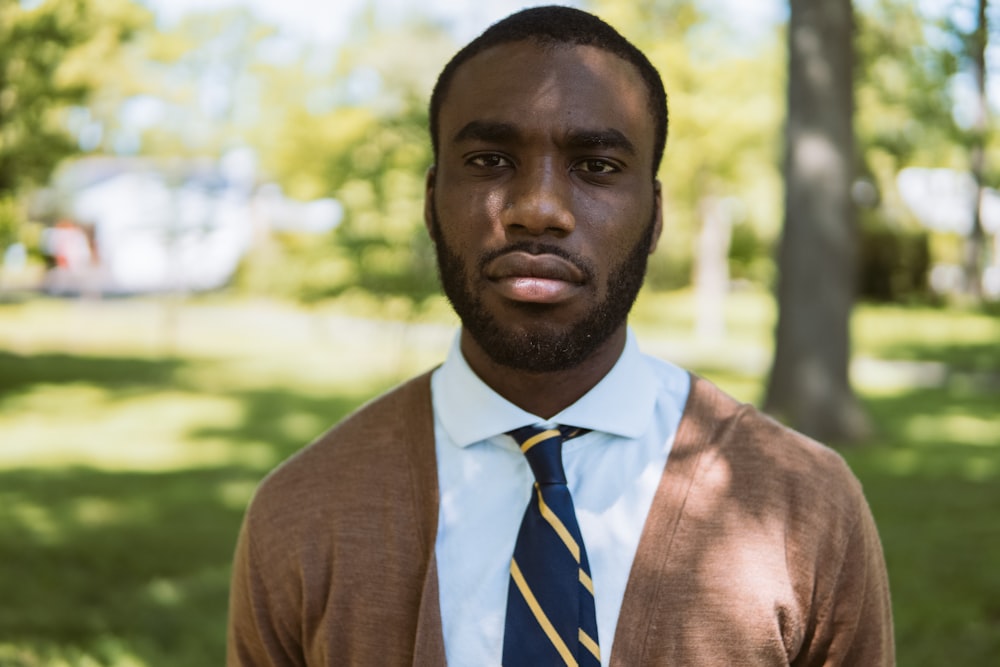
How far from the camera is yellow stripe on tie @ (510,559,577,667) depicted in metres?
1.77

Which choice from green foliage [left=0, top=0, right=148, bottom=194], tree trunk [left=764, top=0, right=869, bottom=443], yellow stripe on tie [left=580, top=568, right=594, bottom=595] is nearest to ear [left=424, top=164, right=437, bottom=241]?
yellow stripe on tie [left=580, top=568, right=594, bottom=595]

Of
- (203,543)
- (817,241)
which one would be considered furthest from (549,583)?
(817,241)

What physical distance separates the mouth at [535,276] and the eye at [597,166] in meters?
0.17

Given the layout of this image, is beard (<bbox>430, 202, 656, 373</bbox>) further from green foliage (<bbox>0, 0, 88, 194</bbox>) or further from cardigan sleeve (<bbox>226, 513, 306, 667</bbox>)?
green foliage (<bbox>0, 0, 88, 194</bbox>)

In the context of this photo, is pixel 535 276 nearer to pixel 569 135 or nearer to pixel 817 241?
pixel 569 135

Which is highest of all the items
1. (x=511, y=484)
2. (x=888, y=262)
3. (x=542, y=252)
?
(x=542, y=252)

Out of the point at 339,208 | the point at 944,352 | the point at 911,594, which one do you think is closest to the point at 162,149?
the point at 339,208

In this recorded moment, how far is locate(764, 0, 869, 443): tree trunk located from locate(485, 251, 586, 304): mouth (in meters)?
9.15

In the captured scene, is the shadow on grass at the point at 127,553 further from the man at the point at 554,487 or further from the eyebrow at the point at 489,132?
the eyebrow at the point at 489,132

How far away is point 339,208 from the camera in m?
13.4

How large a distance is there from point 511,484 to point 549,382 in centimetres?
20

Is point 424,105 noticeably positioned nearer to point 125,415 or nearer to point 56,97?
point 56,97

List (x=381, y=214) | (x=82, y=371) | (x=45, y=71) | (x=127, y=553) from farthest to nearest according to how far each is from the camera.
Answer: (x=82, y=371), (x=381, y=214), (x=45, y=71), (x=127, y=553)

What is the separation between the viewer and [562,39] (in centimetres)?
191
